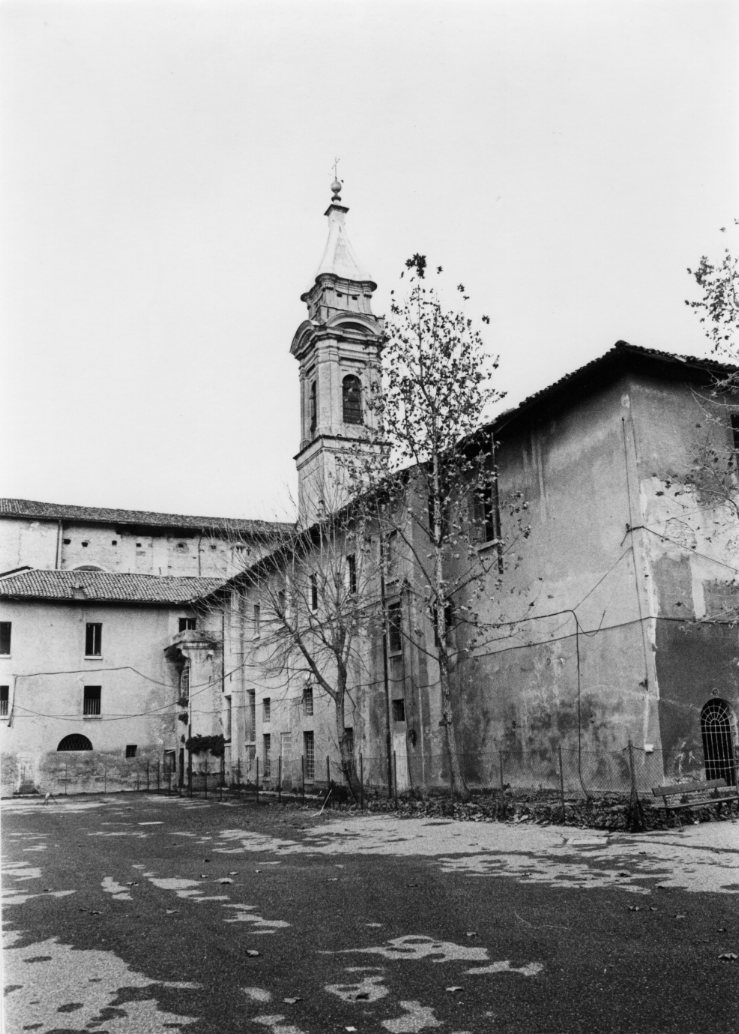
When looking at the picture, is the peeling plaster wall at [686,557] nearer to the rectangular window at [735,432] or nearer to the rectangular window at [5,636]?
the rectangular window at [735,432]

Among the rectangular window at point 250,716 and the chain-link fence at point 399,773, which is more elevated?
the rectangular window at point 250,716

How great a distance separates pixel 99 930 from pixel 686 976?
5022 mm

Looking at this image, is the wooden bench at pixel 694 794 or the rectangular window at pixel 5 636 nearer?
the wooden bench at pixel 694 794

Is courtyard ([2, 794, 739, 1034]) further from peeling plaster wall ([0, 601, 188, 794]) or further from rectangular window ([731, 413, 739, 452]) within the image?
peeling plaster wall ([0, 601, 188, 794])

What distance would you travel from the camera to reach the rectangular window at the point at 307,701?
31.0 metres

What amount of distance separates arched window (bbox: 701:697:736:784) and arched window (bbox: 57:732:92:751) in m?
30.2

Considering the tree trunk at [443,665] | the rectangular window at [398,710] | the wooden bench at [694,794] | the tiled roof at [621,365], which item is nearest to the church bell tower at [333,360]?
the rectangular window at [398,710]

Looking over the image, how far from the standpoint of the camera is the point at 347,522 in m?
25.2

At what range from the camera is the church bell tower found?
41.2 meters

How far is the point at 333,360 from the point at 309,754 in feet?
61.7

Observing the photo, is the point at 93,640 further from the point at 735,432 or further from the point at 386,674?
the point at 735,432

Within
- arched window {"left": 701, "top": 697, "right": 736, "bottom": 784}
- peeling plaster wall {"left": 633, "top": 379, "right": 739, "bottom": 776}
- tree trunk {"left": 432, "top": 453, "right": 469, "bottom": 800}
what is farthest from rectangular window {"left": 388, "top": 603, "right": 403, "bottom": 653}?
arched window {"left": 701, "top": 697, "right": 736, "bottom": 784}

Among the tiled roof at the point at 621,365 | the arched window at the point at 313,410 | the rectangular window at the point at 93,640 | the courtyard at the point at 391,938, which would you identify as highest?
the arched window at the point at 313,410

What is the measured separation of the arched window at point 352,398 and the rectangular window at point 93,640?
1496 cm
